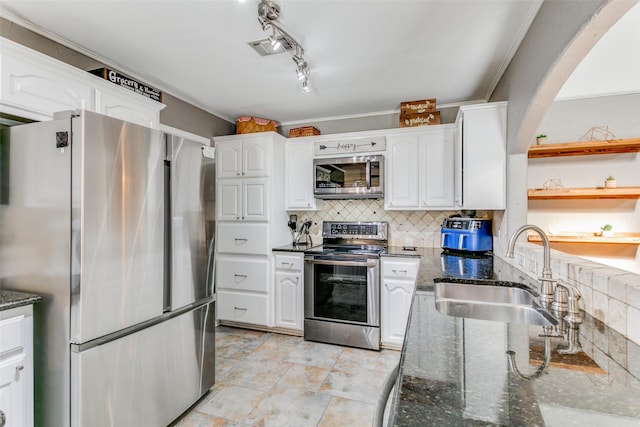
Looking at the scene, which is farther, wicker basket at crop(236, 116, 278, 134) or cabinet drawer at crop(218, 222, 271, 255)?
wicker basket at crop(236, 116, 278, 134)

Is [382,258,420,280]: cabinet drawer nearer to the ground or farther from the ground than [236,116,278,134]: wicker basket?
nearer to the ground

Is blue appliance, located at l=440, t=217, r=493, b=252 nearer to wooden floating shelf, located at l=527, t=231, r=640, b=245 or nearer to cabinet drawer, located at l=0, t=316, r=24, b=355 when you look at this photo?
wooden floating shelf, located at l=527, t=231, r=640, b=245

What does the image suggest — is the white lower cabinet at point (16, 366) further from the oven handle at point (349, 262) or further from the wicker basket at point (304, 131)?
the wicker basket at point (304, 131)

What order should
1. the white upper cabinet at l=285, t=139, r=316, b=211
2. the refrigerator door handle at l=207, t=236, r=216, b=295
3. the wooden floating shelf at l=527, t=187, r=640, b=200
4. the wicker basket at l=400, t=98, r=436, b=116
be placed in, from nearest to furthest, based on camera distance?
1. the refrigerator door handle at l=207, t=236, r=216, b=295
2. the wooden floating shelf at l=527, t=187, r=640, b=200
3. the wicker basket at l=400, t=98, r=436, b=116
4. the white upper cabinet at l=285, t=139, r=316, b=211

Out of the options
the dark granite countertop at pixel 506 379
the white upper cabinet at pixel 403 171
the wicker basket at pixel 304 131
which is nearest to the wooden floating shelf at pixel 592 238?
the white upper cabinet at pixel 403 171

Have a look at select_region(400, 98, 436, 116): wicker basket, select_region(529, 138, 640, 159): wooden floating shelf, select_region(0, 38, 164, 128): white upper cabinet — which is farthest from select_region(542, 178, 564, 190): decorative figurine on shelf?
select_region(0, 38, 164, 128): white upper cabinet

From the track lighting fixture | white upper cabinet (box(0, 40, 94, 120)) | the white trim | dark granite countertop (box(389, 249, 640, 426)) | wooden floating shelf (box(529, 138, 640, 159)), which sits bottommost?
dark granite countertop (box(389, 249, 640, 426))

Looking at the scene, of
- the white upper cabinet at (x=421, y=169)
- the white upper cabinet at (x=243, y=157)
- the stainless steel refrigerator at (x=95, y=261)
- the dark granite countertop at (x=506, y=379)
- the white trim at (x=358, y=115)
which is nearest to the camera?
the dark granite countertop at (x=506, y=379)

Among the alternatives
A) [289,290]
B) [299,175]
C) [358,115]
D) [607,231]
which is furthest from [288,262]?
[607,231]

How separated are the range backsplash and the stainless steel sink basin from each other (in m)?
1.70

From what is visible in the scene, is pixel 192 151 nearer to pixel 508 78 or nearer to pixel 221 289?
pixel 221 289

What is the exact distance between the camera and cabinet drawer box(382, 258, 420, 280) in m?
2.79

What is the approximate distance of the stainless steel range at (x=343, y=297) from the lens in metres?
2.88

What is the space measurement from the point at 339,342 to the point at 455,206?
5.69ft
